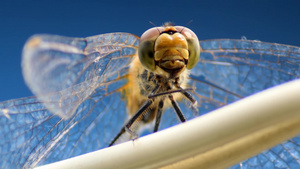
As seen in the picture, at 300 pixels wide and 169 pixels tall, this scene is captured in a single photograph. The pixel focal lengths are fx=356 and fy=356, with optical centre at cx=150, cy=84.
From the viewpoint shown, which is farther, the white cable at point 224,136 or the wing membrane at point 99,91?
the wing membrane at point 99,91

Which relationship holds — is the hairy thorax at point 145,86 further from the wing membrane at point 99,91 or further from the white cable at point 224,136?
the white cable at point 224,136

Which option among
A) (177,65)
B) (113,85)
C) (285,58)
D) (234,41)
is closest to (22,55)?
(177,65)

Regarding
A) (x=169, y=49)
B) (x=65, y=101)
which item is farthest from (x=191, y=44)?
(x=65, y=101)

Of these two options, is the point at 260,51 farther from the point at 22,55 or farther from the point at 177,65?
the point at 22,55

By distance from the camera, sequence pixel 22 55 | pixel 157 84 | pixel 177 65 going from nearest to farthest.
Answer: pixel 22 55 → pixel 177 65 → pixel 157 84

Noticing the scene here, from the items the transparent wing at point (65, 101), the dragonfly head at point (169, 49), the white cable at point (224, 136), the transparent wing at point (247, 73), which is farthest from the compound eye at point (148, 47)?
the white cable at point (224, 136)

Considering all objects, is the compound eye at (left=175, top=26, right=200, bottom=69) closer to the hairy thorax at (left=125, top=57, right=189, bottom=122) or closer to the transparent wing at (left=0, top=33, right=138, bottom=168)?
the hairy thorax at (left=125, top=57, right=189, bottom=122)

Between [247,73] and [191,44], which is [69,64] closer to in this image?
[191,44]
